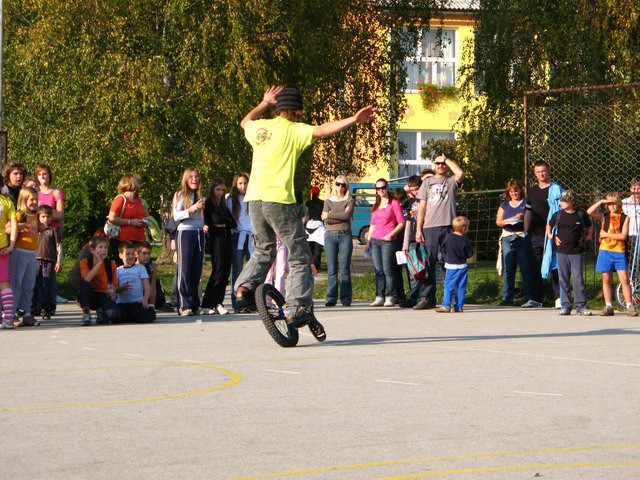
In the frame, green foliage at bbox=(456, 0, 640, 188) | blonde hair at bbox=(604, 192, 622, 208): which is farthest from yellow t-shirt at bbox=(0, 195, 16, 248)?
green foliage at bbox=(456, 0, 640, 188)

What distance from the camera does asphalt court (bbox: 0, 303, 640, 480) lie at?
231 inches

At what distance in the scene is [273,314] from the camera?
10.8 m

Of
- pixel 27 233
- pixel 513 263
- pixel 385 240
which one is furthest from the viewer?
pixel 385 240

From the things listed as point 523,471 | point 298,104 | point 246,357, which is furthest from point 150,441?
point 298,104

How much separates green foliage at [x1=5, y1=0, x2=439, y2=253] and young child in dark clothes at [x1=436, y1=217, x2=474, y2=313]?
10.1 metres

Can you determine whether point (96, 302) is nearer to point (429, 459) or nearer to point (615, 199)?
point (615, 199)

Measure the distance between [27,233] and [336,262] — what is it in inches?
211

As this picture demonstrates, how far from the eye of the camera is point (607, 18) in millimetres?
24000

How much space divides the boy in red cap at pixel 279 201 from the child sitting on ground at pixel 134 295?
11.8 ft

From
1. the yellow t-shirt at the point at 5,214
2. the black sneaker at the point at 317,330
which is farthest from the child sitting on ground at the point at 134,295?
the black sneaker at the point at 317,330

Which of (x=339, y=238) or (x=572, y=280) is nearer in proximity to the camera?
(x=572, y=280)

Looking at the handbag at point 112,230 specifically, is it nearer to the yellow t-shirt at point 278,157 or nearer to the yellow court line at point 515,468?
the yellow t-shirt at point 278,157

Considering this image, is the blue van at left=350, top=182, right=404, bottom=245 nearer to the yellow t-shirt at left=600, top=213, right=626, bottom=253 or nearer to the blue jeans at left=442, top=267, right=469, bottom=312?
the blue jeans at left=442, top=267, right=469, bottom=312

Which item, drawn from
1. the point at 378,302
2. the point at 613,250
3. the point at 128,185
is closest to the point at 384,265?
the point at 378,302
